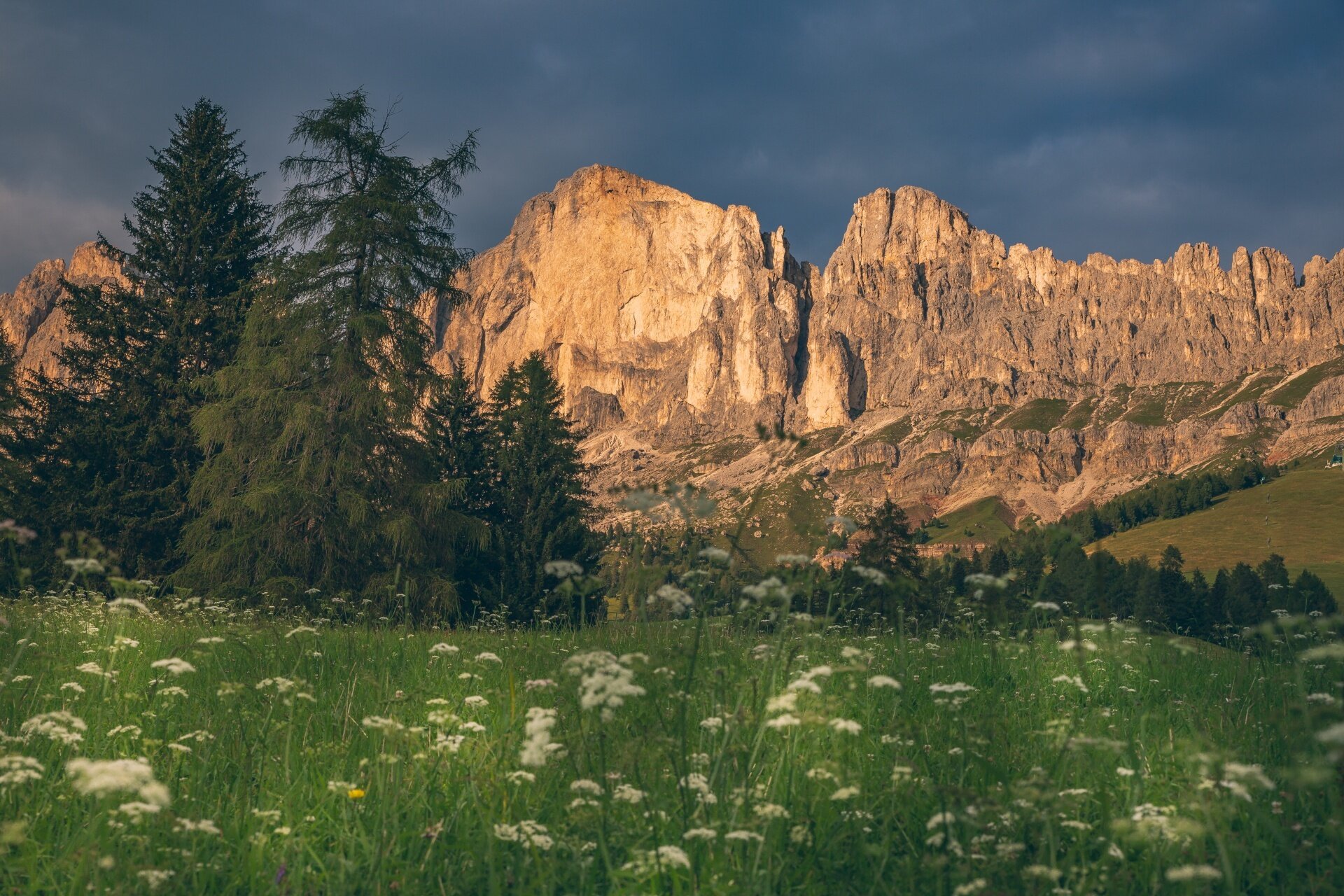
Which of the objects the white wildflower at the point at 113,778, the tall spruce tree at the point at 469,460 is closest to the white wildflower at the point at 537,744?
the white wildflower at the point at 113,778

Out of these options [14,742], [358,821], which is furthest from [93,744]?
[358,821]

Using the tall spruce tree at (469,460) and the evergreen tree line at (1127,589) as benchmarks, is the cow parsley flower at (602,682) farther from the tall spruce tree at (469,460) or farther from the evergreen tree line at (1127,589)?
the tall spruce tree at (469,460)

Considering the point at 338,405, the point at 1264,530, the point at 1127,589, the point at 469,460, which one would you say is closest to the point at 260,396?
the point at 338,405

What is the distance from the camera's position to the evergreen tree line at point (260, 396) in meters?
25.2

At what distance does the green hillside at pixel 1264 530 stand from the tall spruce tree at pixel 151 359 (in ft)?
490

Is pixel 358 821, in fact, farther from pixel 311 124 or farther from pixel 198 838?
pixel 311 124

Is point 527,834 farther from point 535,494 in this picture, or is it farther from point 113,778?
point 535,494

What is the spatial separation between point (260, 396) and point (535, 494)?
17.7 meters

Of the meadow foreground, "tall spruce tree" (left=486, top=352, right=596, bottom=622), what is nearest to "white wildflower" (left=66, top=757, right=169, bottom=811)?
the meadow foreground

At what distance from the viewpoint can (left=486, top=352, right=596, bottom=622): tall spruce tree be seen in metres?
37.9

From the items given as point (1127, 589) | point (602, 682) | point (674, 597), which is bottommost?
point (1127, 589)

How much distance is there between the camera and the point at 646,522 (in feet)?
12.2

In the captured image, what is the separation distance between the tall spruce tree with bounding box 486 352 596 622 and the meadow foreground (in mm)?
30431

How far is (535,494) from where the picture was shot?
4216cm
